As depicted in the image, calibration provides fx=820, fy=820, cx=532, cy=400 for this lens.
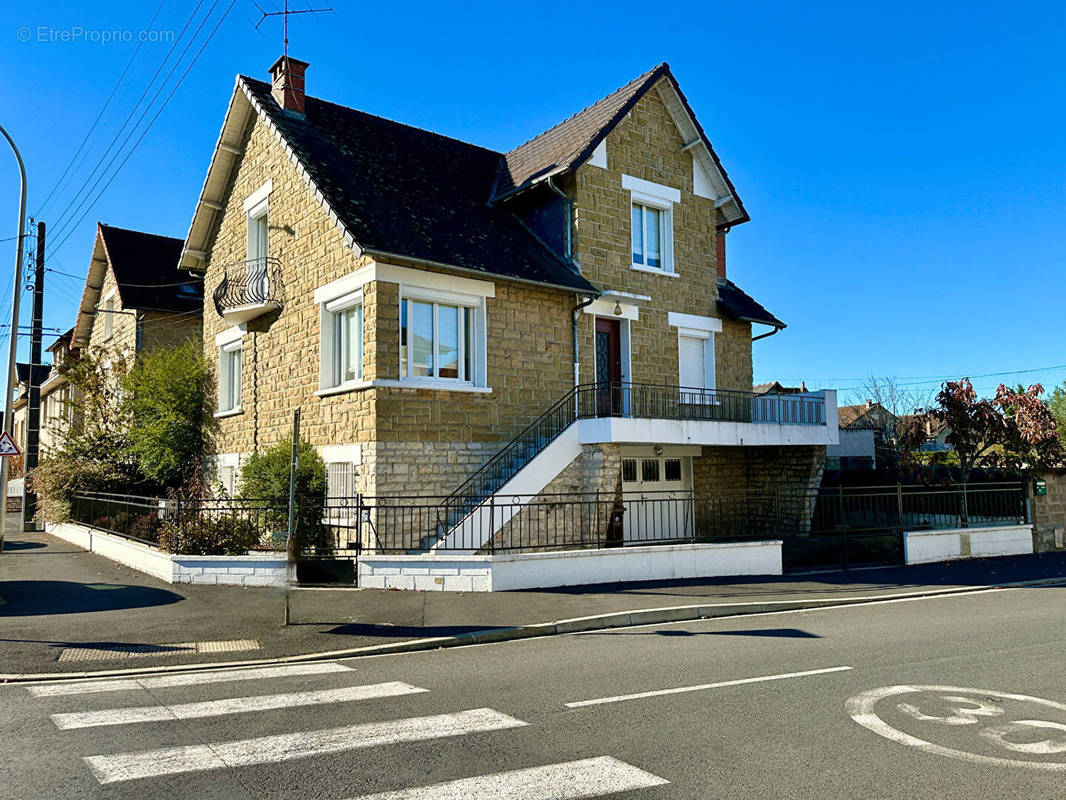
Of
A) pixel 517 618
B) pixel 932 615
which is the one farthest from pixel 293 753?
pixel 932 615

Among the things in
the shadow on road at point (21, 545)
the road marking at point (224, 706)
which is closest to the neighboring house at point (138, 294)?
the shadow on road at point (21, 545)

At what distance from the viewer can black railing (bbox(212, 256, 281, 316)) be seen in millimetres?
18250

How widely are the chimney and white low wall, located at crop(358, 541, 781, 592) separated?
11.0 meters

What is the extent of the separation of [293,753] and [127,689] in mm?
2822

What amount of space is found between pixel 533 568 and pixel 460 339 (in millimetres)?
5376

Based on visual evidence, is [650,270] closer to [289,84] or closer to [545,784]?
[289,84]

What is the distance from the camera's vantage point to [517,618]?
1036cm

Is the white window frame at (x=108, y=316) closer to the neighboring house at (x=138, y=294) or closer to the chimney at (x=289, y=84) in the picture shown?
the neighboring house at (x=138, y=294)

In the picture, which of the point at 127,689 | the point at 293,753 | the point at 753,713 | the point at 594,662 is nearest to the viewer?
the point at 293,753

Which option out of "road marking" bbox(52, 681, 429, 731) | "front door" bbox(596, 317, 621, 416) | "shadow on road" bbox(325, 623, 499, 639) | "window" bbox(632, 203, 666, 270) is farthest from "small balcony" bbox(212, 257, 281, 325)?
"road marking" bbox(52, 681, 429, 731)

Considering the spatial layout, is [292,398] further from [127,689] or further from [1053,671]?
[1053,671]

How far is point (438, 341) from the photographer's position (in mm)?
15758

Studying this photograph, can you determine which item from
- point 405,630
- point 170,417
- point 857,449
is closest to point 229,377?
point 170,417

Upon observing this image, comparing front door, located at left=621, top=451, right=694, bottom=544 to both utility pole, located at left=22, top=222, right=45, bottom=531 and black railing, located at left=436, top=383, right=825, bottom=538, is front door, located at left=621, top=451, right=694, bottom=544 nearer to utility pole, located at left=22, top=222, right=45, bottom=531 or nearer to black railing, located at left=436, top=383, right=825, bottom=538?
black railing, located at left=436, top=383, right=825, bottom=538
